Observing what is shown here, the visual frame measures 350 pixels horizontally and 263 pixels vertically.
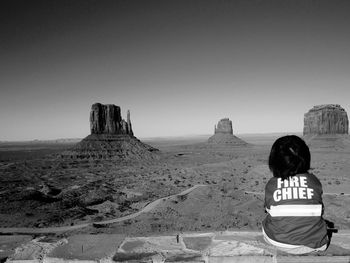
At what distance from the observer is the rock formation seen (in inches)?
5423

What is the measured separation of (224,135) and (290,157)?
475 feet

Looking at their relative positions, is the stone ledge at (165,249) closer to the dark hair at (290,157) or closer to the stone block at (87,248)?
the stone block at (87,248)

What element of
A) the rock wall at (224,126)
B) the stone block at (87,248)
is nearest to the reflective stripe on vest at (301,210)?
the stone block at (87,248)

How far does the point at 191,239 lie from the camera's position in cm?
391

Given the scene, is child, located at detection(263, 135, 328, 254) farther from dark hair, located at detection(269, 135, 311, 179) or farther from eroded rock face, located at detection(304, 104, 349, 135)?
eroded rock face, located at detection(304, 104, 349, 135)

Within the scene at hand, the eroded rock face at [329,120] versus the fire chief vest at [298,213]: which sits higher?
the eroded rock face at [329,120]

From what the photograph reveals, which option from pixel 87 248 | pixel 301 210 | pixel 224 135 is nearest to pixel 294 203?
pixel 301 210

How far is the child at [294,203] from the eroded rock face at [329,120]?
108471mm

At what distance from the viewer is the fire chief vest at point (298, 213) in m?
3.13

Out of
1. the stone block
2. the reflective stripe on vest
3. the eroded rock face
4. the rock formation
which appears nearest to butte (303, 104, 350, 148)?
the eroded rock face

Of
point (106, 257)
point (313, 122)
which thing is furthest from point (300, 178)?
point (313, 122)

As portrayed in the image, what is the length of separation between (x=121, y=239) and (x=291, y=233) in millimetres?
2390

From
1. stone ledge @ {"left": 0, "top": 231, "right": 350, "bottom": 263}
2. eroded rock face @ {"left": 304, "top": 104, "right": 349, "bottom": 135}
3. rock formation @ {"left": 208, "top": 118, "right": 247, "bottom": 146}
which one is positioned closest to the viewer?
stone ledge @ {"left": 0, "top": 231, "right": 350, "bottom": 263}

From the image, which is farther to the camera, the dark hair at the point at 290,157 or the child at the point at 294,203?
the dark hair at the point at 290,157
